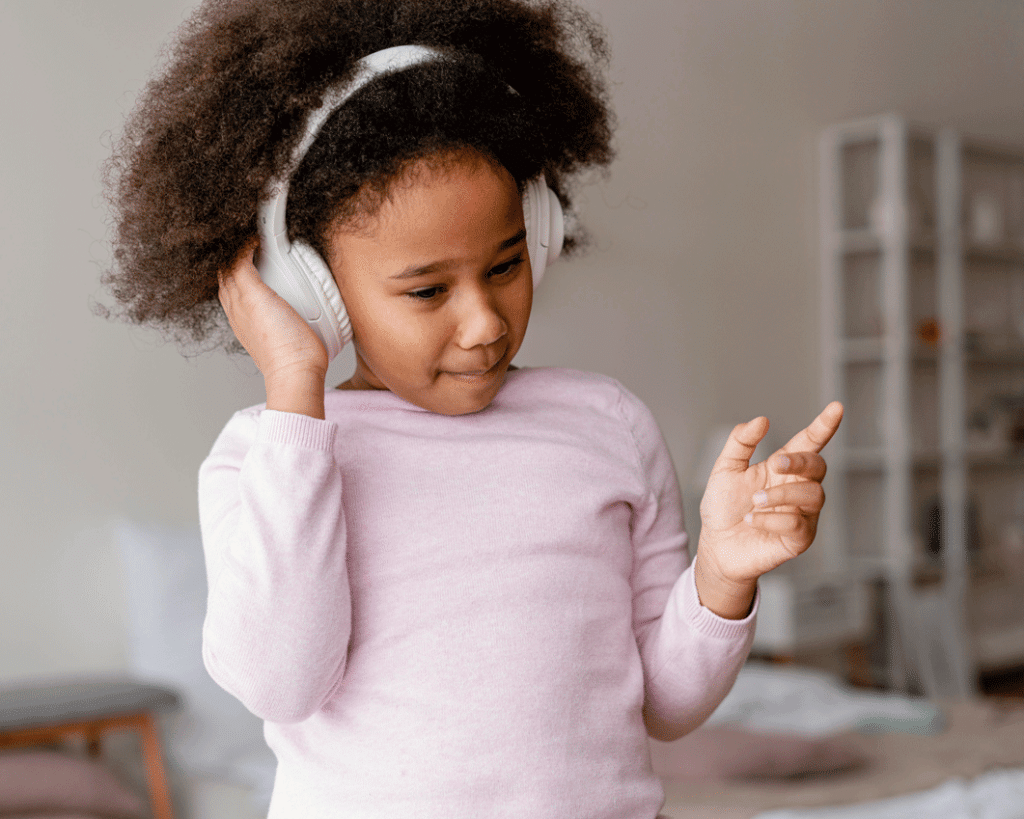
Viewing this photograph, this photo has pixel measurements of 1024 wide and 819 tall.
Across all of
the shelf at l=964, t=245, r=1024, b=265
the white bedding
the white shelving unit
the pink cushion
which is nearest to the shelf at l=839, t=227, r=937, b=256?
the white shelving unit

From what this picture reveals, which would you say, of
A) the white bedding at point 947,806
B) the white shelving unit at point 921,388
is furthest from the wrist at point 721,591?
the white shelving unit at point 921,388

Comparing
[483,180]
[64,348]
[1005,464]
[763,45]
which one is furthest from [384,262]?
[1005,464]

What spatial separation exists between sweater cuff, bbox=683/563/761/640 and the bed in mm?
944

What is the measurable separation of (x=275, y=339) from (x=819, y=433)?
328mm

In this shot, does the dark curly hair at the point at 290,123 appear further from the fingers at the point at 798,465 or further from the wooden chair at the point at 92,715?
the wooden chair at the point at 92,715

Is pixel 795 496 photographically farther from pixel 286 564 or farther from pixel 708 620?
pixel 286 564

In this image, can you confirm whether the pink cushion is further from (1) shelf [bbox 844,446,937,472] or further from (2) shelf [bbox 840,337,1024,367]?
(2) shelf [bbox 840,337,1024,367]

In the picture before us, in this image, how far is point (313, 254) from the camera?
2.08 feet

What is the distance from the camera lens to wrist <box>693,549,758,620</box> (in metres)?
0.67

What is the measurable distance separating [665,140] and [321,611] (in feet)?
10.1

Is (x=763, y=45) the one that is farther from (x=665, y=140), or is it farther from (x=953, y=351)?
(x=953, y=351)

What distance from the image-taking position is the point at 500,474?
672 mm

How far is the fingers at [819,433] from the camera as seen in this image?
629mm

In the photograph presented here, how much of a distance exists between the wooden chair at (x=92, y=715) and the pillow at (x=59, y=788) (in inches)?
3.0
